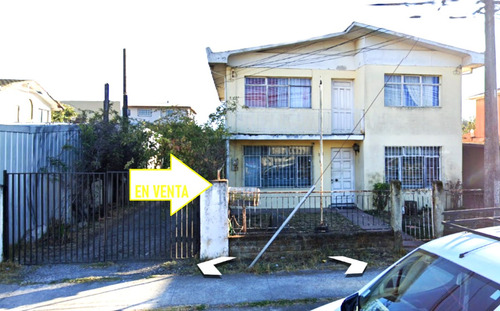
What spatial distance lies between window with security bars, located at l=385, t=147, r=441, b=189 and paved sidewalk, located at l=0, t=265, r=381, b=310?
7667mm

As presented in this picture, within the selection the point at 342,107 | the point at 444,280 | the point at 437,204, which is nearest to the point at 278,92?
the point at 342,107

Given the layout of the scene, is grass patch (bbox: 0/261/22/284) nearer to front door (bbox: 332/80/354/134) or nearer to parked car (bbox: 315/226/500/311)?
parked car (bbox: 315/226/500/311)

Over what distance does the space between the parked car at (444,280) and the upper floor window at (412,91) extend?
11168 millimetres

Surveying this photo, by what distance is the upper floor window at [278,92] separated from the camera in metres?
12.6

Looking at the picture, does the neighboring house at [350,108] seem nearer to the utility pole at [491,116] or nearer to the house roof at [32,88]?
the utility pole at [491,116]

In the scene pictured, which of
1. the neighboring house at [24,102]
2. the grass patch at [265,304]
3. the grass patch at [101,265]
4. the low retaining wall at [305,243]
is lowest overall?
the grass patch at [265,304]

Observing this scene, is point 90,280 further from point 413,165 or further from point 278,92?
point 413,165

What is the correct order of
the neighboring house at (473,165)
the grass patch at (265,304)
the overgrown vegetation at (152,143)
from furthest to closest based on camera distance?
the neighboring house at (473,165) → the overgrown vegetation at (152,143) → the grass patch at (265,304)

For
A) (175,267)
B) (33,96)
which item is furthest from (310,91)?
(33,96)

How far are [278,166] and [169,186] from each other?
6.68m

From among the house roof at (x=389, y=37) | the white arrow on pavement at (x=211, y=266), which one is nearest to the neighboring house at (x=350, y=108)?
the house roof at (x=389, y=37)

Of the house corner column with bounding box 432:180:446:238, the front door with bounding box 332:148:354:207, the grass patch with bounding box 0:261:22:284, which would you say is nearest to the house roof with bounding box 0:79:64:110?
the grass patch with bounding box 0:261:22:284

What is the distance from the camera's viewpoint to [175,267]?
6148 millimetres

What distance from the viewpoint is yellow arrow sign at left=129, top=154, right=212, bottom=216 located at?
652 centimetres
